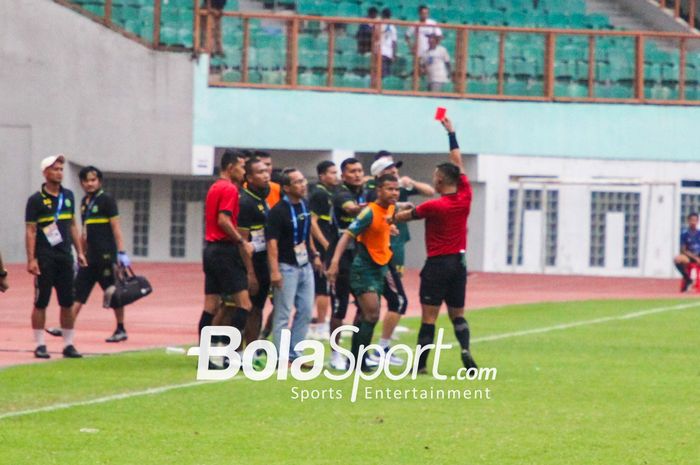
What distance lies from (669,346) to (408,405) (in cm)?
676

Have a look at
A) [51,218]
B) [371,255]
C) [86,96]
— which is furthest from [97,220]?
[86,96]

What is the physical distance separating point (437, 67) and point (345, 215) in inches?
771

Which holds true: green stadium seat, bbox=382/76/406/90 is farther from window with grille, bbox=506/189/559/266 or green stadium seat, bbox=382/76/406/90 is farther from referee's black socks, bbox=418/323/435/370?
referee's black socks, bbox=418/323/435/370

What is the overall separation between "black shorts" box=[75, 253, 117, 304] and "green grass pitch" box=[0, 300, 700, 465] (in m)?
2.19

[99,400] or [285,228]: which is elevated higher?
[285,228]

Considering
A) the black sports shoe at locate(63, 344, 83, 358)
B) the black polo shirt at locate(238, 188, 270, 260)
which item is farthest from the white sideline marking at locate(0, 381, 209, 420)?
the black sports shoe at locate(63, 344, 83, 358)

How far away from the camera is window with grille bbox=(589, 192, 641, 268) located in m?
39.1

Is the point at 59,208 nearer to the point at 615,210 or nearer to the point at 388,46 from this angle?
the point at 388,46

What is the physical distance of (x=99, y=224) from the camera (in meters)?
19.6

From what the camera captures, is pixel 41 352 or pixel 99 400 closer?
pixel 99 400

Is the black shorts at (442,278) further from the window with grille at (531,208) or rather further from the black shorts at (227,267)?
the window with grille at (531,208)

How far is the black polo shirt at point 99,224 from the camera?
1964 cm

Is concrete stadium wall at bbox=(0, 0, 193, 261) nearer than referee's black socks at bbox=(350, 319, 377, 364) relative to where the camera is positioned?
No

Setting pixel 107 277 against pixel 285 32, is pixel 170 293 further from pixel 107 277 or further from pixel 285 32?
pixel 107 277
